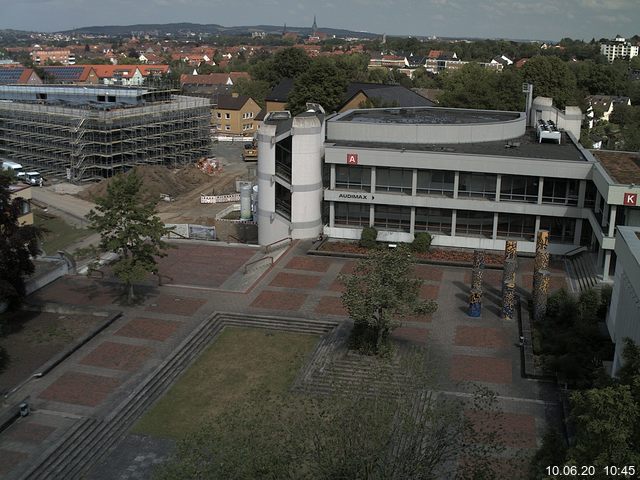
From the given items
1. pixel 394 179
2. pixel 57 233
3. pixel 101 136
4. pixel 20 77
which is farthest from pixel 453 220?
pixel 20 77

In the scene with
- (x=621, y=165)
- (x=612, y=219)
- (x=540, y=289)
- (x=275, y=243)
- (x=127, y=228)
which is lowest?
(x=275, y=243)

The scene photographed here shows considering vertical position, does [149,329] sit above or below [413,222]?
below

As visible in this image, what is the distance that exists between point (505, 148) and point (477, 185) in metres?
4.36

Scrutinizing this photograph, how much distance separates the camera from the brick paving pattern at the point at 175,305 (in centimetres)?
3366

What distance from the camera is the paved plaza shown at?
23766 millimetres

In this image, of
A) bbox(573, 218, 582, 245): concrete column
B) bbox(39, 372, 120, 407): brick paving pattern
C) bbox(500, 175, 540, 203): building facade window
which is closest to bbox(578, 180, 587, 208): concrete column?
bbox(573, 218, 582, 245): concrete column

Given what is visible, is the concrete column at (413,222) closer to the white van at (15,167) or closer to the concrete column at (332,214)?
the concrete column at (332,214)

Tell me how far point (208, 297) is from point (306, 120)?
13421 mm

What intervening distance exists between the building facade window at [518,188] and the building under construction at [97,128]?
40.8 metres

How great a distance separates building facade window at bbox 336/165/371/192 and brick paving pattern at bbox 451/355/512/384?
17302mm

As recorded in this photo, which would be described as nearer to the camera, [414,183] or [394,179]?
[414,183]

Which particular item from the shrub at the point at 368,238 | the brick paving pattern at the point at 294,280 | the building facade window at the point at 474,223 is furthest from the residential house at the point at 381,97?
the brick paving pattern at the point at 294,280

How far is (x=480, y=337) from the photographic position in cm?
3111

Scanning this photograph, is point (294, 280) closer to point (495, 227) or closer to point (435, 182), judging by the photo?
point (435, 182)
